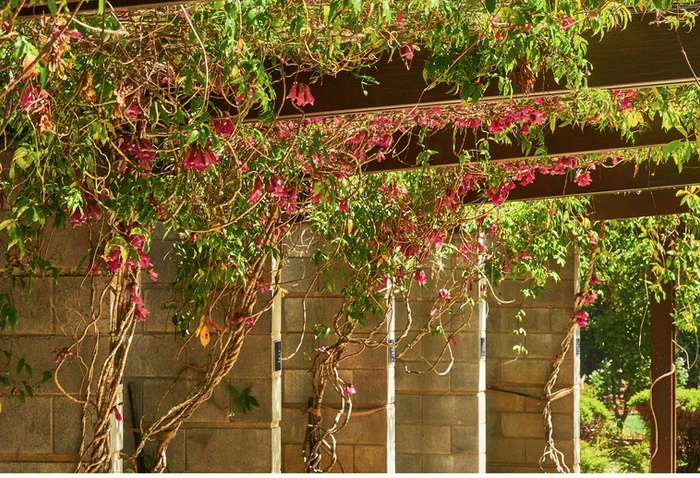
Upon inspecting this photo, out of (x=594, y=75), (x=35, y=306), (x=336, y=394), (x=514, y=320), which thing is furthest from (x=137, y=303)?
(x=514, y=320)

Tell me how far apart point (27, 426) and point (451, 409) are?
187 inches

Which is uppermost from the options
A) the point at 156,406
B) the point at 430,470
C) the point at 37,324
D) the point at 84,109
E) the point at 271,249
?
the point at 84,109

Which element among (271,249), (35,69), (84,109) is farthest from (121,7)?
(271,249)

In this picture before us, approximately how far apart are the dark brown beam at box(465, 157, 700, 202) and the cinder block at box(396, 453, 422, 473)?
260 cm

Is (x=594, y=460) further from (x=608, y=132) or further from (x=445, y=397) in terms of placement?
(x=608, y=132)

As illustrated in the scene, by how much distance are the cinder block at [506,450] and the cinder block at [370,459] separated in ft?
9.94

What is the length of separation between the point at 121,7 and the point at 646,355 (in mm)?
15924

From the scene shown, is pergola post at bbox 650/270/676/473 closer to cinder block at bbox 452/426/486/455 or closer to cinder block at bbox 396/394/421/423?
cinder block at bbox 452/426/486/455

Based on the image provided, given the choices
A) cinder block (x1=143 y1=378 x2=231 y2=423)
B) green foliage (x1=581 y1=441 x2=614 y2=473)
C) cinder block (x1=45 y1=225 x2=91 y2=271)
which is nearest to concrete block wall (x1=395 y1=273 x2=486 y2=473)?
cinder block (x1=143 y1=378 x2=231 y2=423)

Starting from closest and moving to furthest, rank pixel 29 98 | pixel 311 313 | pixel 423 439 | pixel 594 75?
1. pixel 29 98
2. pixel 594 75
3. pixel 311 313
4. pixel 423 439

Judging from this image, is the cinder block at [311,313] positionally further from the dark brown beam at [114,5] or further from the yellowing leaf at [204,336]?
the dark brown beam at [114,5]

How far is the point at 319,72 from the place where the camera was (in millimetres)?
3842

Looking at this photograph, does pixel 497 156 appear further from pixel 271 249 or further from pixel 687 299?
pixel 687 299

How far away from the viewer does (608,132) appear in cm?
519
